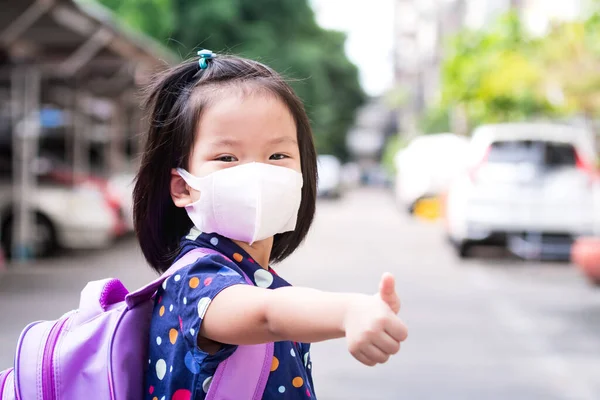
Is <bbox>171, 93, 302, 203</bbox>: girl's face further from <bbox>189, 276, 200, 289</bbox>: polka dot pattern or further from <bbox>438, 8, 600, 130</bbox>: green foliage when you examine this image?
<bbox>438, 8, 600, 130</bbox>: green foliage

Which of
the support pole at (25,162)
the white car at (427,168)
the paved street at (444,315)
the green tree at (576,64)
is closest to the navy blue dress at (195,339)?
the paved street at (444,315)

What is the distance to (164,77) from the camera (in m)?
1.80

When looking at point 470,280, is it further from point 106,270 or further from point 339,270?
point 106,270

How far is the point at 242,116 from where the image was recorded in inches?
63.7

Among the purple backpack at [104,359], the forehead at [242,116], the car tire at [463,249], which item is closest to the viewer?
the purple backpack at [104,359]

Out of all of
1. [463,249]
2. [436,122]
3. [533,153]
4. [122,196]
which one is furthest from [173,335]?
[436,122]

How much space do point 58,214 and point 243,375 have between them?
1068cm

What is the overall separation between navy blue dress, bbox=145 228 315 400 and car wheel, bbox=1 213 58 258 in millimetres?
10459

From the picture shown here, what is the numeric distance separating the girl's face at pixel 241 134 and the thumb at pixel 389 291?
19.6 inches

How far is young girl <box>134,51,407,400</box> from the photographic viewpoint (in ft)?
4.59

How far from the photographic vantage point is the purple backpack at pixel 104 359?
1.51m

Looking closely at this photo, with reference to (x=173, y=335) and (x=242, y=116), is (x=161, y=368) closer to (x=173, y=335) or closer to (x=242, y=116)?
(x=173, y=335)

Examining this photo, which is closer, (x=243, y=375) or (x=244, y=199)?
(x=243, y=375)

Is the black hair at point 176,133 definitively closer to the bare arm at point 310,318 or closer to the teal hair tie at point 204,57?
the teal hair tie at point 204,57
